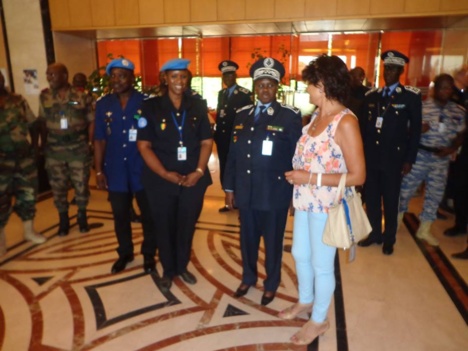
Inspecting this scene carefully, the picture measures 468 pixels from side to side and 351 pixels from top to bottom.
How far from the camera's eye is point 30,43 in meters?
6.59

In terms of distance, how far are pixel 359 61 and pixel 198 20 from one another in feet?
10.2

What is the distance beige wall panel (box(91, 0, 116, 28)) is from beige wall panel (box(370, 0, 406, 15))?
4.14 meters

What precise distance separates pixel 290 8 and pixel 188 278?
4509 millimetres

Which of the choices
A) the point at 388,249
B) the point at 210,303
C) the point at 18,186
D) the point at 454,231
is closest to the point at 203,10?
the point at 18,186

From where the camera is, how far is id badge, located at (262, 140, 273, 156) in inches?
92.4

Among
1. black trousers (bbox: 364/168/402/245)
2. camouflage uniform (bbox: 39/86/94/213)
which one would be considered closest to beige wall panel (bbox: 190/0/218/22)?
camouflage uniform (bbox: 39/86/94/213)

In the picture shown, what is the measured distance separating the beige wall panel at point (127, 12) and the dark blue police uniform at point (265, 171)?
4644 millimetres

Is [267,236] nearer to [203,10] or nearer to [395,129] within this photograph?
[395,129]

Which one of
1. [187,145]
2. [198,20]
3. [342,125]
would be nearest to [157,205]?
[187,145]

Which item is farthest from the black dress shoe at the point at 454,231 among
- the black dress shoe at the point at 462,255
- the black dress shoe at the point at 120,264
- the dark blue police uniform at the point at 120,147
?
the black dress shoe at the point at 120,264

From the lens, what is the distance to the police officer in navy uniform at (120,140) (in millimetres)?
2848

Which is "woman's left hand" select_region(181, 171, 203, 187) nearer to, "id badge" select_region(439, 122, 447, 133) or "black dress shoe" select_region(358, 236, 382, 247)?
"black dress shoe" select_region(358, 236, 382, 247)

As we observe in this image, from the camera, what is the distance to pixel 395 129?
3.26 m

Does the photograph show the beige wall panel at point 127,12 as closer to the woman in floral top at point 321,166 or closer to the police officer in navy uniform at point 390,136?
the police officer in navy uniform at point 390,136
